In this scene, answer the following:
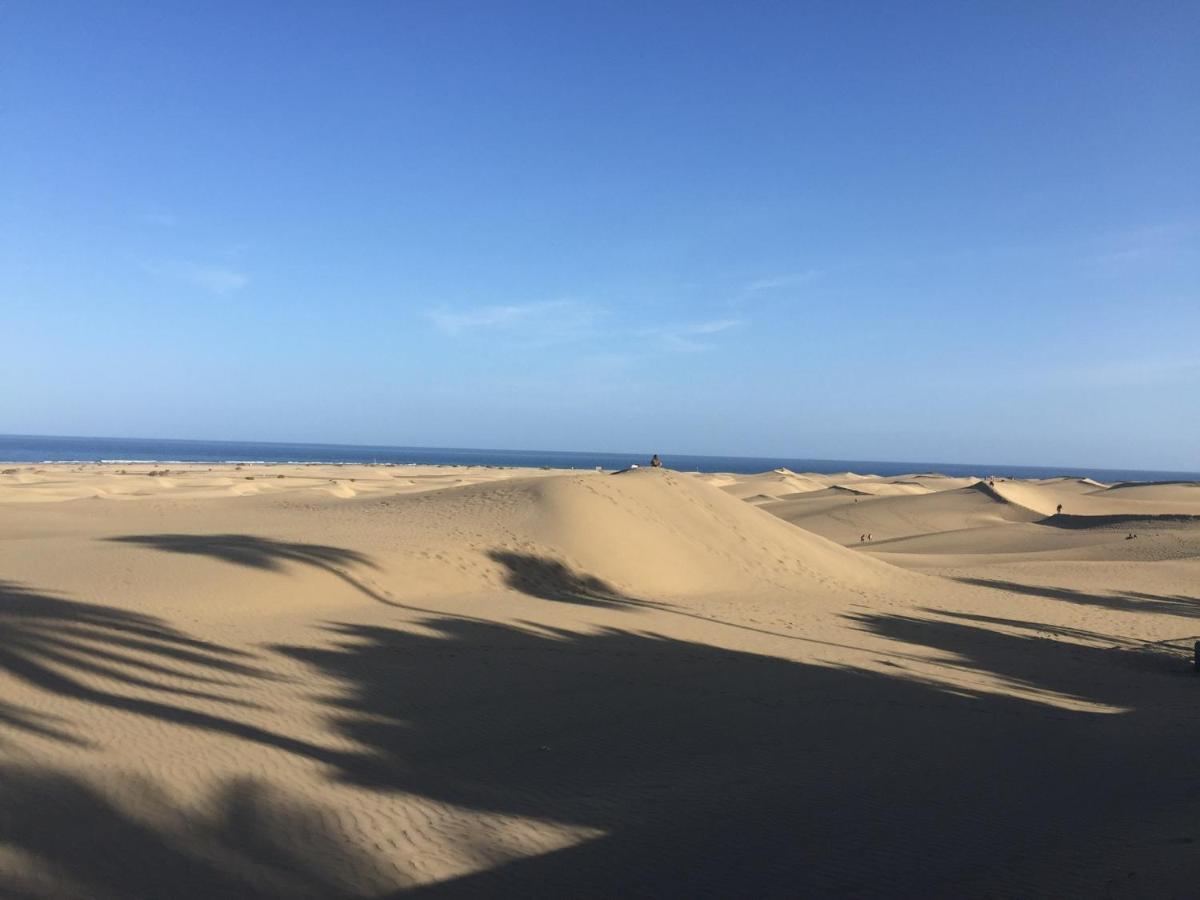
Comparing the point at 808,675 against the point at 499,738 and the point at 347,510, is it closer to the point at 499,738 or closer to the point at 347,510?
the point at 499,738

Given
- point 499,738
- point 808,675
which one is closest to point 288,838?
point 499,738

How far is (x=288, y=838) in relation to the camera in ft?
20.1

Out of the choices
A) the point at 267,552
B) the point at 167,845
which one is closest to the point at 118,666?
the point at 167,845

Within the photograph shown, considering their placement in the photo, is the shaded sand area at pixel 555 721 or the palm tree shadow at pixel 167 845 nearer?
Result: the palm tree shadow at pixel 167 845

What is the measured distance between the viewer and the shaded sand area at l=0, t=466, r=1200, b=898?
18.9 feet

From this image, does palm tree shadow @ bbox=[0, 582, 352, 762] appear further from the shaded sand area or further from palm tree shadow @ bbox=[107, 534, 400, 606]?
palm tree shadow @ bbox=[107, 534, 400, 606]

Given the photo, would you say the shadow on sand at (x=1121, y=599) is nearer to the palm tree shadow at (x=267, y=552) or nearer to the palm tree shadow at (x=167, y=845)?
the palm tree shadow at (x=267, y=552)

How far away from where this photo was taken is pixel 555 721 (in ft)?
30.0

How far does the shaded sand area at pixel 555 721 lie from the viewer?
5.76 meters

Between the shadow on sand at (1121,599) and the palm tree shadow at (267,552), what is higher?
the palm tree shadow at (267,552)

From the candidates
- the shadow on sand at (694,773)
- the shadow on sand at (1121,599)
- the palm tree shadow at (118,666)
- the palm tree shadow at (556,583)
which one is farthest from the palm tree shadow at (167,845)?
the shadow on sand at (1121,599)

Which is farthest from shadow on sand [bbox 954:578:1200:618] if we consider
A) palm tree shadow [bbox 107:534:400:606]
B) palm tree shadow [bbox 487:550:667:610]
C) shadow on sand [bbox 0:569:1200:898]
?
palm tree shadow [bbox 107:534:400:606]

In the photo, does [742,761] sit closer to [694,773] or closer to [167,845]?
[694,773]

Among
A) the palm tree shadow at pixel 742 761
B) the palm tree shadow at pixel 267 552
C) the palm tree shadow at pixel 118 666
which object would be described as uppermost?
the palm tree shadow at pixel 267 552
